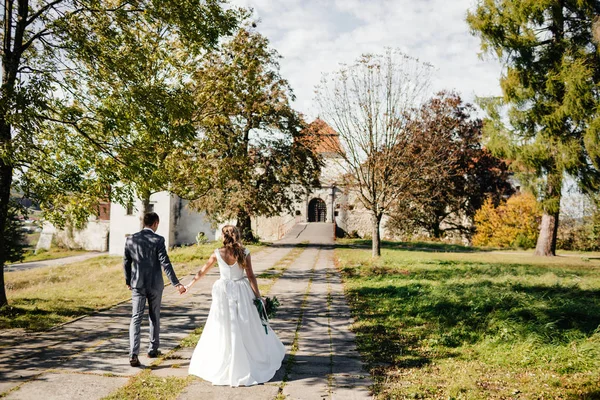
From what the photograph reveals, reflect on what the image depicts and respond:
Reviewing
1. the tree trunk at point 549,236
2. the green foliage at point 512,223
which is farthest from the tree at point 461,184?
the tree trunk at point 549,236

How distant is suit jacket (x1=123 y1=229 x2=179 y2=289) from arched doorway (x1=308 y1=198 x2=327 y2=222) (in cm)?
4096

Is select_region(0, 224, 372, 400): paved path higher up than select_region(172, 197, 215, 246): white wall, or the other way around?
select_region(172, 197, 215, 246): white wall

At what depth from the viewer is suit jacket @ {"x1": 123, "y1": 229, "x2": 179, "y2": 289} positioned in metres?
5.18

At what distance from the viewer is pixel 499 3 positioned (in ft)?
55.9

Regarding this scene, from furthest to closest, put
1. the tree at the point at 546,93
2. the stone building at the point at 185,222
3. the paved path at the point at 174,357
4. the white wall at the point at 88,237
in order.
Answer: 1. the white wall at the point at 88,237
2. the stone building at the point at 185,222
3. the tree at the point at 546,93
4. the paved path at the point at 174,357

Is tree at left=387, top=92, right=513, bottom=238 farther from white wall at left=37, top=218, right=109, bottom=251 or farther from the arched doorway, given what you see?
white wall at left=37, top=218, right=109, bottom=251

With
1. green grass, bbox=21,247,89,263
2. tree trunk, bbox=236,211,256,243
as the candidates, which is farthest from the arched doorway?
green grass, bbox=21,247,89,263

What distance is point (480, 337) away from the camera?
6.07 m

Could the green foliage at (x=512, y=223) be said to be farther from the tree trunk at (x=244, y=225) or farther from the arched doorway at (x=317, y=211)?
the arched doorway at (x=317, y=211)

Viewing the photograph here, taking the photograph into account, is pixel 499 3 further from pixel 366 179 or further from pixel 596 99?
pixel 366 179

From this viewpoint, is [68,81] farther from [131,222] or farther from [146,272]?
[131,222]

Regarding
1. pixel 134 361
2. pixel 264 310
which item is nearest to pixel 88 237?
pixel 134 361

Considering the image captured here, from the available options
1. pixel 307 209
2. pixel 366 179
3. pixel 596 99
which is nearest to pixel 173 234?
pixel 307 209

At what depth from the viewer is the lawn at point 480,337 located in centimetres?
446
